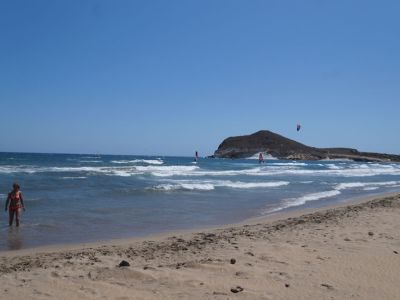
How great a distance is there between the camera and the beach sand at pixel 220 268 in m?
5.01

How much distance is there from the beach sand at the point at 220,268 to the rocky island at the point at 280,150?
98.5 m

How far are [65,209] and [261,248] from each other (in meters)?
8.53

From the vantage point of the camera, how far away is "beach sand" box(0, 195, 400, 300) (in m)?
5.01

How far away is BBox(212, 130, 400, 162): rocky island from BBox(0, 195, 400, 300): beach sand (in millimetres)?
98476

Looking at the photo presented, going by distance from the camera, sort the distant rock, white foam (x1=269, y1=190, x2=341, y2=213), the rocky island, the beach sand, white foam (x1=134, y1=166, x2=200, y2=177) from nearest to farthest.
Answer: the beach sand < the distant rock < white foam (x1=269, y1=190, x2=341, y2=213) < white foam (x1=134, y1=166, x2=200, y2=177) < the rocky island

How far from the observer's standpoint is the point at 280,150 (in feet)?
362

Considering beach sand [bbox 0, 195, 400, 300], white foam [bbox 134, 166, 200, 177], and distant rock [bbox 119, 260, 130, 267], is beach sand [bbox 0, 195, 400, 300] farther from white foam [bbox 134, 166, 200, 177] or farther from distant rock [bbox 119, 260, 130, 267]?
white foam [bbox 134, 166, 200, 177]

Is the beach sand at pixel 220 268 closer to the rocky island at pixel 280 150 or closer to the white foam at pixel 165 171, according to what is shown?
the white foam at pixel 165 171

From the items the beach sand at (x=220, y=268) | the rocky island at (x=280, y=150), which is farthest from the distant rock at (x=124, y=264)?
the rocky island at (x=280, y=150)

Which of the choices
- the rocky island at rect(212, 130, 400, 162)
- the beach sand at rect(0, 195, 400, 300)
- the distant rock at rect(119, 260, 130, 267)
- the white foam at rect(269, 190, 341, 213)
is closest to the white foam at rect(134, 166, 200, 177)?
the white foam at rect(269, 190, 341, 213)

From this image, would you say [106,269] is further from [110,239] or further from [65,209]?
[65,209]

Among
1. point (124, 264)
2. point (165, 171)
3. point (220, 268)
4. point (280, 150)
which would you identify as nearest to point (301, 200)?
point (220, 268)

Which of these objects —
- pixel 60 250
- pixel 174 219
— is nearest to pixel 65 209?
pixel 174 219

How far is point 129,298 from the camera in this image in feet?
15.6
